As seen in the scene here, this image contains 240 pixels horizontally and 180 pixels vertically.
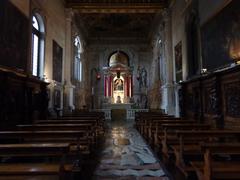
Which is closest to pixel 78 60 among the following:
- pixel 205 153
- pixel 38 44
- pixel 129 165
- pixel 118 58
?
pixel 118 58

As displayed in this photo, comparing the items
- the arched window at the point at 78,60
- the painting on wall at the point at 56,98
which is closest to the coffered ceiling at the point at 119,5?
the arched window at the point at 78,60

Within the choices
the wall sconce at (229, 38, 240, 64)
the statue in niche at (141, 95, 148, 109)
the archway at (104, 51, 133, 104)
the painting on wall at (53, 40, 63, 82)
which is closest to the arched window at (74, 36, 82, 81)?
the archway at (104, 51, 133, 104)

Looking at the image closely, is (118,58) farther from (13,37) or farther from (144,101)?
(13,37)

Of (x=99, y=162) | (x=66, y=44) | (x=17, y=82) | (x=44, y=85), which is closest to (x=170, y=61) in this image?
(x=66, y=44)

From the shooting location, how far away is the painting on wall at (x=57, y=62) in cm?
1161

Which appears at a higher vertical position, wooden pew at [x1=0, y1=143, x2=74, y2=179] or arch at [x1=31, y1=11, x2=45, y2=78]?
arch at [x1=31, y1=11, x2=45, y2=78]

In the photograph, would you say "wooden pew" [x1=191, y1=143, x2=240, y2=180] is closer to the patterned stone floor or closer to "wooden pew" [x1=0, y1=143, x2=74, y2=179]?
the patterned stone floor

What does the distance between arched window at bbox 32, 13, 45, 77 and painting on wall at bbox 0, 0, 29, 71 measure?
5.02 ft

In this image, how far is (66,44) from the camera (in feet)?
45.7

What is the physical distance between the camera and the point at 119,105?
59.9 ft

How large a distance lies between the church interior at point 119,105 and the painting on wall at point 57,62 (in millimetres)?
54

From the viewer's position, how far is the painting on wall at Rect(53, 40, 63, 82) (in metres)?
11.6

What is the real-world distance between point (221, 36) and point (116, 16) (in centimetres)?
1228

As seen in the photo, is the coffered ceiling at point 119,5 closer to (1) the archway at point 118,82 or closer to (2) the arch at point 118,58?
(1) the archway at point 118,82
